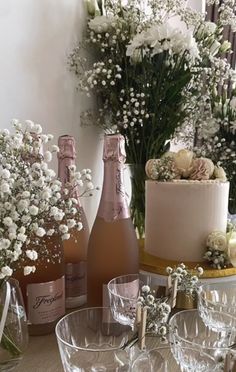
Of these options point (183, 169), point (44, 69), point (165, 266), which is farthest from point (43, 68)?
point (165, 266)

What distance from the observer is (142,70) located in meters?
1.03

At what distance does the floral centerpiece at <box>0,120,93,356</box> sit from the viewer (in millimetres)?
519

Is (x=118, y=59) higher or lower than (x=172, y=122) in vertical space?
higher

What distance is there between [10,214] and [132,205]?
602 mm

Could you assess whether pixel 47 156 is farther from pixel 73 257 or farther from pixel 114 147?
pixel 73 257

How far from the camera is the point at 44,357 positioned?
0.68 meters

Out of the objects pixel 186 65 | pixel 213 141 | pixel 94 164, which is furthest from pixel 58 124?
pixel 213 141

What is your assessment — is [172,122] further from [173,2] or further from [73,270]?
[73,270]

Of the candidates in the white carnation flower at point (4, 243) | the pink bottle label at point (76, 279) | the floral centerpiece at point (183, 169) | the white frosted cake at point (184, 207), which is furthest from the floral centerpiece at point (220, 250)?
the white carnation flower at point (4, 243)

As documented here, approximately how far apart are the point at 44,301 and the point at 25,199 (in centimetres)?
25

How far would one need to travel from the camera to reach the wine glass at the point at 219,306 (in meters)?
0.67

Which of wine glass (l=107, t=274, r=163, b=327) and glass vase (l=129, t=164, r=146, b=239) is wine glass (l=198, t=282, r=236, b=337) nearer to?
wine glass (l=107, t=274, r=163, b=327)

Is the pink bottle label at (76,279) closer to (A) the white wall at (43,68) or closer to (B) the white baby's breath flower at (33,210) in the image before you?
(A) the white wall at (43,68)

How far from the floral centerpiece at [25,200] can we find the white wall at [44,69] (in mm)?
266
